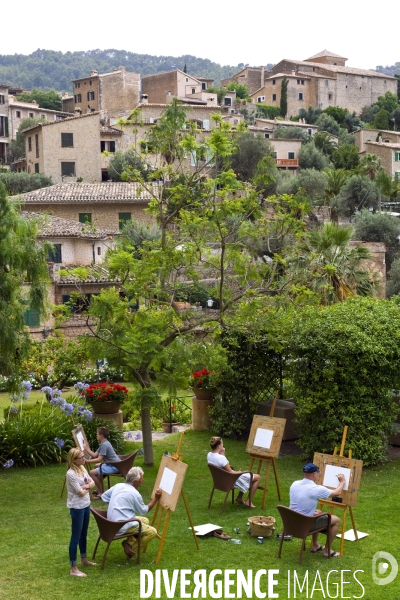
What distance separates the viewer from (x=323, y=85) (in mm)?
121625

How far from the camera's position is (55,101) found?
400 ft

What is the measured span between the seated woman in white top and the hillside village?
4354 millimetres

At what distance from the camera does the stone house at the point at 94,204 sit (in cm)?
5175

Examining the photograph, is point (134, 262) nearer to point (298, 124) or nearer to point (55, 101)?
point (298, 124)

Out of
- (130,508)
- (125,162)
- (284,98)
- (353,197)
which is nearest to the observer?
(130,508)

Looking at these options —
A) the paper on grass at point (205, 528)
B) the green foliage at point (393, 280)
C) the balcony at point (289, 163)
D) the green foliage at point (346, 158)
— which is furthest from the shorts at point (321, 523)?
the green foliage at point (346, 158)

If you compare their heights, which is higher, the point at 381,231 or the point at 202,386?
the point at 381,231

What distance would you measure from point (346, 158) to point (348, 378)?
71.0m

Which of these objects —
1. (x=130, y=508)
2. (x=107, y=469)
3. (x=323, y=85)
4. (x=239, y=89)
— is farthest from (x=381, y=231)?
(x=239, y=89)

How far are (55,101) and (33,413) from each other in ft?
361

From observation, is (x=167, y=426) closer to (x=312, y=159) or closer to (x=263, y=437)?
(x=263, y=437)

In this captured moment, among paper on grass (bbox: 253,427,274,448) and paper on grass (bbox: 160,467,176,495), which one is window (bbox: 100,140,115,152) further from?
paper on grass (bbox: 160,467,176,495)

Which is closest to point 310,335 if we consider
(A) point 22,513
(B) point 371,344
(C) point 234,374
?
(B) point 371,344

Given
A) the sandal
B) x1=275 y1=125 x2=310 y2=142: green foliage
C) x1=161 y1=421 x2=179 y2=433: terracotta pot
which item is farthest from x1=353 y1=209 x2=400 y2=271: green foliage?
x1=275 y1=125 x2=310 y2=142: green foliage
